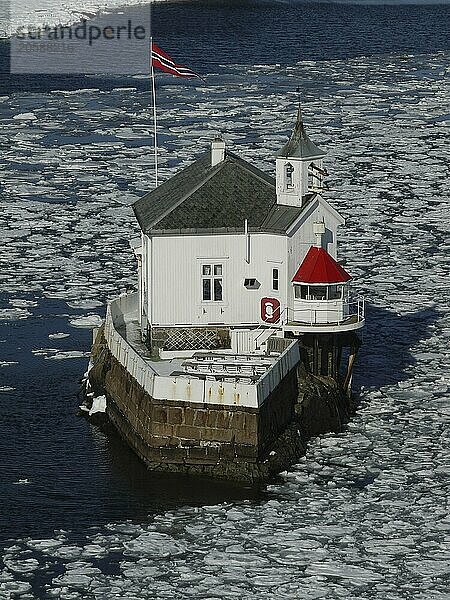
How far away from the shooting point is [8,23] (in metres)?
85.3

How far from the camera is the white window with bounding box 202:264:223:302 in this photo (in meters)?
28.0

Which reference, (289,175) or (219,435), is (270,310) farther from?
(219,435)

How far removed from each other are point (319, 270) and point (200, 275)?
2.18 metres

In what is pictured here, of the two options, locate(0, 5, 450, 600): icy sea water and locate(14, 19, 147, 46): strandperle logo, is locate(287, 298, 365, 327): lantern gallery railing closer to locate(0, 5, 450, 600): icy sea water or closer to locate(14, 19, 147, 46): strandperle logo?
locate(0, 5, 450, 600): icy sea water

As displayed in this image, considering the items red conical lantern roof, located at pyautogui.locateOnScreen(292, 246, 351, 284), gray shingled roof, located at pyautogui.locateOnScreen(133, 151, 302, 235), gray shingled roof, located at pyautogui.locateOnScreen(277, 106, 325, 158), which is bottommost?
red conical lantern roof, located at pyautogui.locateOnScreen(292, 246, 351, 284)

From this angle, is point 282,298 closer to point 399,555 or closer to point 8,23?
point 399,555

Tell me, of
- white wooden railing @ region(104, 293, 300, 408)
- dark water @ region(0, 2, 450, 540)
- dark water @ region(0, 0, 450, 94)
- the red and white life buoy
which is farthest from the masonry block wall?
dark water @ region(0, 0, 450, 94)

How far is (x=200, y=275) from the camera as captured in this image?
2802cm

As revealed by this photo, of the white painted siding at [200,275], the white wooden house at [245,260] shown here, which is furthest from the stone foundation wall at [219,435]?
the white painted siding at [200,275]

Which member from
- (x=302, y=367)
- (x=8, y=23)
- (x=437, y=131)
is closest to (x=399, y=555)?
(x=302, y=367)

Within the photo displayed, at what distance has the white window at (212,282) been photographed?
28047 millimetres

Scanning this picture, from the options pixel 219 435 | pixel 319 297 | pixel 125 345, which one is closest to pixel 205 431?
pixel 219 435

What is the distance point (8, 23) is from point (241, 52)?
47.8 ft

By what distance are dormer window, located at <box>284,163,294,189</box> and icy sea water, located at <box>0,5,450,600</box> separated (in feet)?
14.3
